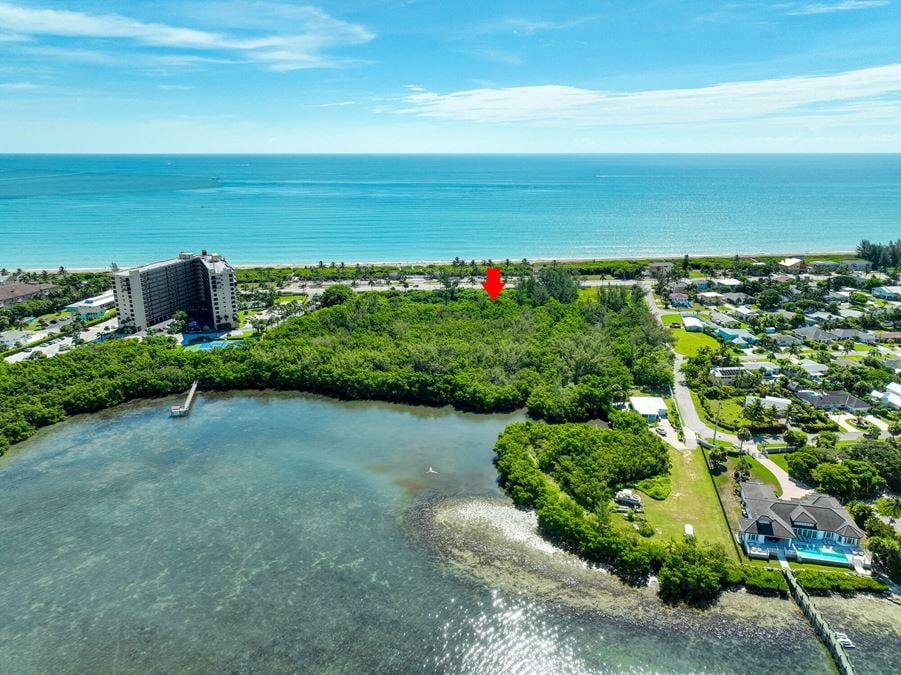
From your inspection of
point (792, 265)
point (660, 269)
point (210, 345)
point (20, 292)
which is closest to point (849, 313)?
point (792, 265)

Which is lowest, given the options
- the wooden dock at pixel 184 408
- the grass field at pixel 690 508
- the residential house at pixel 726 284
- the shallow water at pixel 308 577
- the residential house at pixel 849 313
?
the shallow water at pixel 308 577

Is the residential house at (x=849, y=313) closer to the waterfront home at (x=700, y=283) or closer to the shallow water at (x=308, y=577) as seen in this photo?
the waterfront home at (x=700, y=283)

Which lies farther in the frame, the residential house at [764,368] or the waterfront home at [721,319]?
the waterfront home at [721,319]

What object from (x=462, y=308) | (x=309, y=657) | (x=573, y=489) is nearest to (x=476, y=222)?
(x=462, y=308)

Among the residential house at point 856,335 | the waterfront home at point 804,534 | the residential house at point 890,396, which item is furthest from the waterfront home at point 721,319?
the waterfront home at point 804,534

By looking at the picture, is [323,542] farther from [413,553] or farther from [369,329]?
[369,329]

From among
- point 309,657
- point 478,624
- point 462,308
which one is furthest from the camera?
point 462,308
